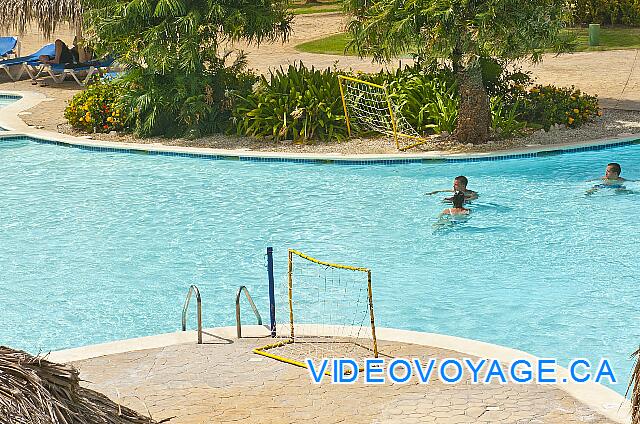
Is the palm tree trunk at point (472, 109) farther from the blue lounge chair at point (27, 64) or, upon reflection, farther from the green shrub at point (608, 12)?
the blue lounge chair at point (27, 64)

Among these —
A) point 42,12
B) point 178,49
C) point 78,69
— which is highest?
point 42,12

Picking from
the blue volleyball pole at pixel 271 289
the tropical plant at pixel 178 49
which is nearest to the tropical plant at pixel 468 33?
the tropical plant at pixel 178 49

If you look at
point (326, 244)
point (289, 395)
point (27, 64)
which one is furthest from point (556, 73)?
point (289, 395)

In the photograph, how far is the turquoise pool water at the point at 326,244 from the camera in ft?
41.1

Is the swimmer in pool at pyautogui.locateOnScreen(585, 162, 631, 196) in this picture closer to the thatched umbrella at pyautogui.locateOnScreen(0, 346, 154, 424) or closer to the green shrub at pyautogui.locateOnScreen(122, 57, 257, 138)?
the green shrub at pyautogui.locateOnScreen(122, 57, 257, 138)

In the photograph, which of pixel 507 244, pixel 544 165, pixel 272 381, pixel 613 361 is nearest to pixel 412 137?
pixel 544 165

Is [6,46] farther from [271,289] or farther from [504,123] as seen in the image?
[271,289]

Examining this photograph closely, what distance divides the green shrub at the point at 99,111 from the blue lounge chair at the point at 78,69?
586 centimetres

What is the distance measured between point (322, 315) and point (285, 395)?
12.1 ft

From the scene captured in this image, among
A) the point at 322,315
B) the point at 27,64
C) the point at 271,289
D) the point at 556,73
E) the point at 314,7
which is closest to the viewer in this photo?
the point at 271,289

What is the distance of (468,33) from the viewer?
18453 mm

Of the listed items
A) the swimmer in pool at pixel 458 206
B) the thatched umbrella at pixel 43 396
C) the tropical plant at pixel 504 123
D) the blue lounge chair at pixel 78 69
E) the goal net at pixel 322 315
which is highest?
the blue lounge chair at pixel 78 69

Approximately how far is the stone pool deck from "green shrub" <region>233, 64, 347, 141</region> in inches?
416

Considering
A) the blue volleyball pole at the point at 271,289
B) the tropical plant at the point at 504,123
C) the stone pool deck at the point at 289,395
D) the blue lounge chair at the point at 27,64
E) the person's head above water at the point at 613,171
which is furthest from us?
the blue lounge chair at the point at 27,64
